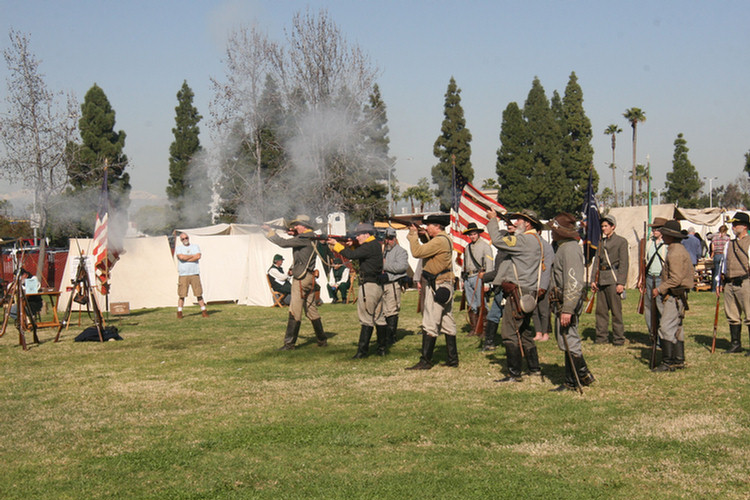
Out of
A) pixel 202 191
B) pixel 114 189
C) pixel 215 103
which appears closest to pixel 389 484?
pixel 215 103

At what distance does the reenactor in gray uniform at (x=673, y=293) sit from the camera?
8.31 m

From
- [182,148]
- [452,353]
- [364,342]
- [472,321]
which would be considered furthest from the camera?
[182,148]

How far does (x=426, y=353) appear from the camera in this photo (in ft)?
29.2

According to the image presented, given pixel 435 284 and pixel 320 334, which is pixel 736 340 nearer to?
pixel 435 284

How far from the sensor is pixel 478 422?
6418 millimetres

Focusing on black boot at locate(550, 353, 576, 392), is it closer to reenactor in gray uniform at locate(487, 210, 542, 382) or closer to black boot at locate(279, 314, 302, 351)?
reenactor in gray uniform at locate(487, 210, 542, 382)

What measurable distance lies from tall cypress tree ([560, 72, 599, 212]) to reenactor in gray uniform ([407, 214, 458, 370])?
52010mm

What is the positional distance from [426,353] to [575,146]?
177 feet

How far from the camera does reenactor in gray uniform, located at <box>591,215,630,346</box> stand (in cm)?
1082

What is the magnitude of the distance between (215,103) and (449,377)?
2393 centimetres

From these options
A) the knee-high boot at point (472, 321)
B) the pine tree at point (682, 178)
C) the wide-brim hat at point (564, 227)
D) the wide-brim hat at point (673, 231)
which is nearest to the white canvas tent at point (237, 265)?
the knee-high boot at point (472, 321)

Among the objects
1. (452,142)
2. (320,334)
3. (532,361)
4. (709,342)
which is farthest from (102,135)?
(532,361)

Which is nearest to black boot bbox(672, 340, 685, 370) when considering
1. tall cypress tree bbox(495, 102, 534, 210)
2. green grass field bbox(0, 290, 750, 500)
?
green grass field bbox(0, 290, 750, 500)

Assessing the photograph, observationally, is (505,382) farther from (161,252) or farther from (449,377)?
(161,252)
